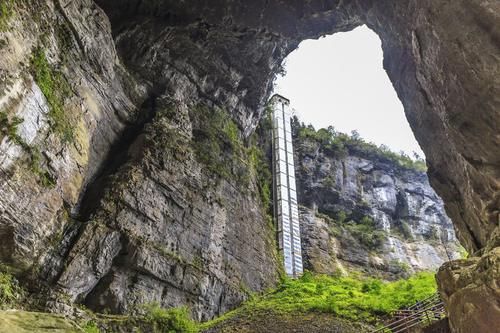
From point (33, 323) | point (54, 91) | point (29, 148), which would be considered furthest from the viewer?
point (54, 91)

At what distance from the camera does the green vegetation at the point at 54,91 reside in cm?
1195

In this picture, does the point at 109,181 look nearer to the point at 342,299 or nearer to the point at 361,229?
the point at 342,299

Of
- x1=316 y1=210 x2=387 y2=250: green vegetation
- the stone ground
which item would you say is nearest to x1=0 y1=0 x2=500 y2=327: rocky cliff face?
the stone ground

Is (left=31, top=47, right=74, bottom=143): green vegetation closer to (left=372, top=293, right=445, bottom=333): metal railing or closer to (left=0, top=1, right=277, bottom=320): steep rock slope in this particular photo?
(left=0, top=1, right=277, bottom=320): steep rock slope

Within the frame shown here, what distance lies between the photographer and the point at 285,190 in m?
26.6

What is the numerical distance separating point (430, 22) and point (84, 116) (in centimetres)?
1025

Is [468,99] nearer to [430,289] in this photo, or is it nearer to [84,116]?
[430,289]

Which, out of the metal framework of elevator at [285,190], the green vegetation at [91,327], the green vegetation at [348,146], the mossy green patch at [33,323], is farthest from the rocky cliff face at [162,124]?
the green vegetation at [348,146]

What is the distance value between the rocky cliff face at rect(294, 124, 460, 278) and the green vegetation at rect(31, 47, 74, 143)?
49.9 feet

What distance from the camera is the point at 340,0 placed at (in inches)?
709

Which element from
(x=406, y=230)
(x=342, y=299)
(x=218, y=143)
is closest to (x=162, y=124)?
(x=218, y=143)

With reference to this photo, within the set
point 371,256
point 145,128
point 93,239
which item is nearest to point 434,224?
point 371,256

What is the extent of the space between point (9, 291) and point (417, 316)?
32.7 feet

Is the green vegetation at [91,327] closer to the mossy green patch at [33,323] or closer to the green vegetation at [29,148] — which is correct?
the mossy green patch at [33,323]
